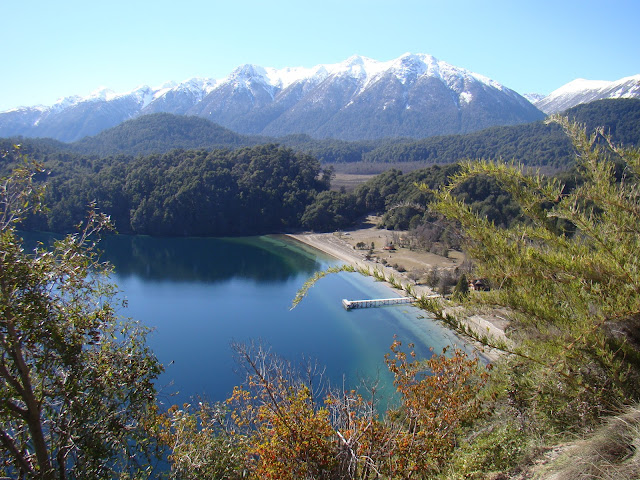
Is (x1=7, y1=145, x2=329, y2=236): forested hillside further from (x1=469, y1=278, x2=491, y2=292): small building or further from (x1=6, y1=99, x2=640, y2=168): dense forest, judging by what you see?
(x1=469, y1=278, x2=491, y2=292): small building

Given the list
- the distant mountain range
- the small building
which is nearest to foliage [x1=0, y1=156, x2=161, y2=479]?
the small building

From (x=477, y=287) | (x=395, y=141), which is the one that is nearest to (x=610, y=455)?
(x=477, y=287)

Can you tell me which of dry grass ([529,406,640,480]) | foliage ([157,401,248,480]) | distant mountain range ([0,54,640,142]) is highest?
distant mountain range ([0,54,640,142])

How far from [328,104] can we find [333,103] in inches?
63.1

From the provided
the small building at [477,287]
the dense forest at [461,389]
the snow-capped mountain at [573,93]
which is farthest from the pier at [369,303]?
the snow-capped mountain at [573,93]

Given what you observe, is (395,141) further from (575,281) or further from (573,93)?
(573,93)

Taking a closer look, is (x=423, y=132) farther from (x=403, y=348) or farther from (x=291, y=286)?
(x=403, y=348)

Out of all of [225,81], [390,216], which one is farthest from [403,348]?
[225,81]

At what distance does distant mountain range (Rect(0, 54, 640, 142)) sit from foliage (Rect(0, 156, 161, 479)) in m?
119

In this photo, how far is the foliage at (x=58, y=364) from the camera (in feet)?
9.30

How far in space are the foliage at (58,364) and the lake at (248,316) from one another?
474 centimetres

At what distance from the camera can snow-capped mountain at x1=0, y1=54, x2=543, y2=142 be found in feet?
407

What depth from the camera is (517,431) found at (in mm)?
3365

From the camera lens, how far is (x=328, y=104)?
140 m
